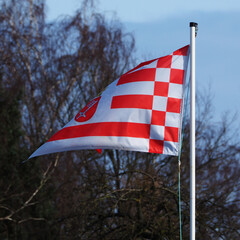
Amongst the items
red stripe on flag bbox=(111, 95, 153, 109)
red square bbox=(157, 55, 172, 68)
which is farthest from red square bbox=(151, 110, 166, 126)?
red square bbox=(157, 55, 172, 68)

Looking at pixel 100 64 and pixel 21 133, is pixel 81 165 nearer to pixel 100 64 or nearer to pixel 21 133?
pixel 21 133

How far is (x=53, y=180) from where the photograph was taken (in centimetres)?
1675

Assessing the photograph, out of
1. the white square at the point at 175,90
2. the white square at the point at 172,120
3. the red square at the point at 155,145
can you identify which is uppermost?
the white square at the point at 175,90

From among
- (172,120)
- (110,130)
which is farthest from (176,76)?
(110,130)

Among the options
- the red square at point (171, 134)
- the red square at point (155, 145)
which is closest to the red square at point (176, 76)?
the red square at point (171, 134)

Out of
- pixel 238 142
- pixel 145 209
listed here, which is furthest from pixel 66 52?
pixel 145 209

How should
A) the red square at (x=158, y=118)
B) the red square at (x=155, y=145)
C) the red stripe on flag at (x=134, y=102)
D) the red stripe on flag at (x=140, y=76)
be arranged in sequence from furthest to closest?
the red stripe on flag at (x=140, y=76)
the red stripe on flag at (x=134, y=102)
the red square at (x=158, y=118)
the red square at (x=155, y=145)

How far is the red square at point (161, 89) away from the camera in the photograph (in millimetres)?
7055

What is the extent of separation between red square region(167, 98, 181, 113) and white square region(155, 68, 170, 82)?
26 centimetres

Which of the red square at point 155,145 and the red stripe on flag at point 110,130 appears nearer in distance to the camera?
the red square at point 155,145

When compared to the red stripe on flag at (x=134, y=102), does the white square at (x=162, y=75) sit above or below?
above

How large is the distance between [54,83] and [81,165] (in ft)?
14.2

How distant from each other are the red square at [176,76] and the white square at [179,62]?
0.05 meters

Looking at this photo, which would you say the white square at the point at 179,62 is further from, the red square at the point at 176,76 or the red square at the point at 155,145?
the red square at the point at 155,145
